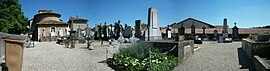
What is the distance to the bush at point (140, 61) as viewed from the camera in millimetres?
7113

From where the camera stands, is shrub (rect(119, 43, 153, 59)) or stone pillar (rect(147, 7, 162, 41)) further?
stone pillar (rect(147, 7, 162, 41))

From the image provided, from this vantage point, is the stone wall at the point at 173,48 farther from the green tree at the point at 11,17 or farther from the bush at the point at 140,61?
the green tree at the point at 11,17

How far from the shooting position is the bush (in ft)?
23.3

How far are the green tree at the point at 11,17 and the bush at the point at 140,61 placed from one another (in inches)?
1012

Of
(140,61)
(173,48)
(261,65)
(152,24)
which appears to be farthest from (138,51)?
(152,24)

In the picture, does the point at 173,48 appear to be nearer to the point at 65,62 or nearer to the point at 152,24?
the point at 65,62

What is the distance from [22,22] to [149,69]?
33.0 m

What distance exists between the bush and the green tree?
25.7m

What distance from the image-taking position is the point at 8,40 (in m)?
4.79

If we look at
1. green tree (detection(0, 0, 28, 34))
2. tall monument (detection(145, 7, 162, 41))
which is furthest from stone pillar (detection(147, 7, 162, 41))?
green tree (detection(0, 0, 28, 34))

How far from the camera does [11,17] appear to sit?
31234 millimetres

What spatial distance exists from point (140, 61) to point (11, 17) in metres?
30.1

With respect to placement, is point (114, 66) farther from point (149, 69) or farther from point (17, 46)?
point (17, 46)

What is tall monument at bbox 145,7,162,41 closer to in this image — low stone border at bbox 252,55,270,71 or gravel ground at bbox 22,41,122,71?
gravel ground at bbox 22,41,122,71
